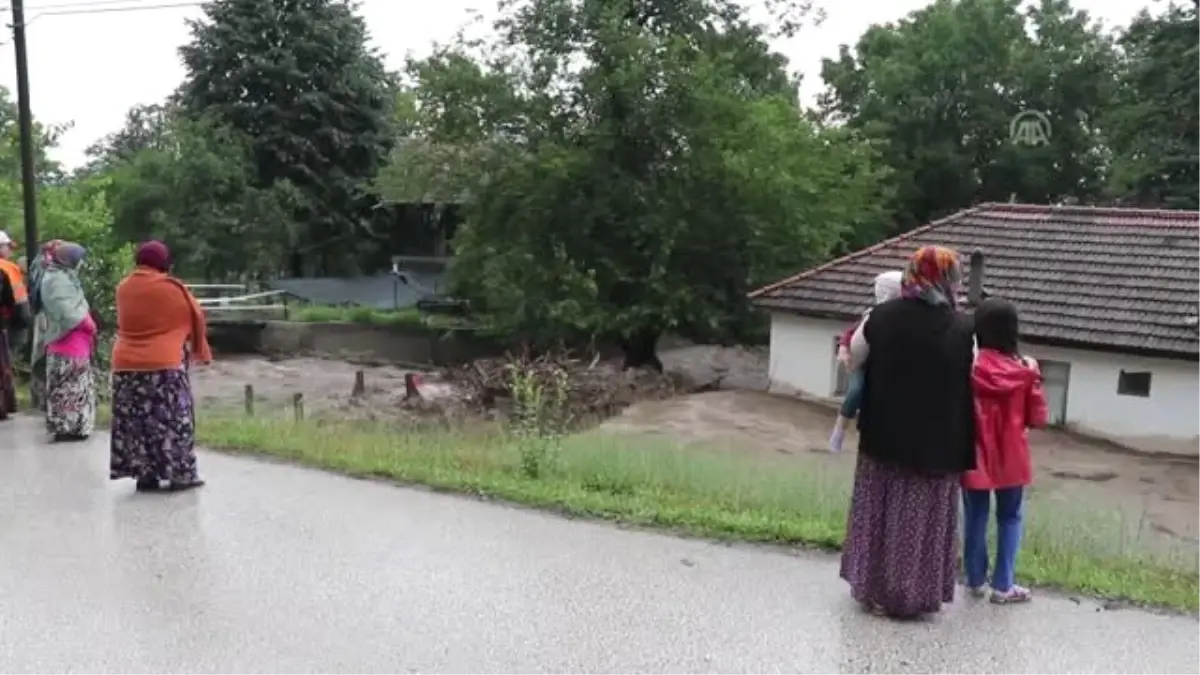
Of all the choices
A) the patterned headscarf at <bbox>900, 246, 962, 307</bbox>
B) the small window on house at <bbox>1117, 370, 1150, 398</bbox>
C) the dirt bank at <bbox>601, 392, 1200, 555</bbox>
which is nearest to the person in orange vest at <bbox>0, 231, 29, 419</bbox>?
the dirt bank at <bbox>601, 392, 1200, 555</bbox>

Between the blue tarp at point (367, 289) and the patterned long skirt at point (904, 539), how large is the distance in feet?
109

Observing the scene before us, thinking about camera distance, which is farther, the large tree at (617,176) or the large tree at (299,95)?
the large tree at (299,95)

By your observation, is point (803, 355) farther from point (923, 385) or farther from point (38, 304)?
point (923, 385)

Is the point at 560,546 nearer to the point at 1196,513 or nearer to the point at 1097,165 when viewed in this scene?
the point at 1196,513

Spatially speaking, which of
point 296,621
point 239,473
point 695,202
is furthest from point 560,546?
point 695,202

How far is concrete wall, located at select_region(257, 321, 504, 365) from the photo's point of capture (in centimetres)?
3403

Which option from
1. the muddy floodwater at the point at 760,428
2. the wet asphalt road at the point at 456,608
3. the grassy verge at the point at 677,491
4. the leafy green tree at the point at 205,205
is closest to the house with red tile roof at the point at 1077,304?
the muddy floodwater at the point at 760,428

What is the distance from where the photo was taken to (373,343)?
116 feet

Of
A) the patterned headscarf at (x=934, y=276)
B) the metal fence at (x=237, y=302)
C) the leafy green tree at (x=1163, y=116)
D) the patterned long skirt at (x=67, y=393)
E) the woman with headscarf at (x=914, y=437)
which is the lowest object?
the metal fence at (x=237, y=302)

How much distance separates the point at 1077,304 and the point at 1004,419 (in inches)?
675

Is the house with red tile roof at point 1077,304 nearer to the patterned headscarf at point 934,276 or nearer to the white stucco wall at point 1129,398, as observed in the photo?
the white stucco wall at point 1129,398

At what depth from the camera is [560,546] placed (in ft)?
22.9

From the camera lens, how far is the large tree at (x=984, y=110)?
125 ft

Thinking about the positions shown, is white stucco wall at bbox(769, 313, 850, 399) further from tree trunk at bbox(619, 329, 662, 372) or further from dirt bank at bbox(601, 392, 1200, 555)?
tree trunk at bbox(619, 329, 662, 372)
